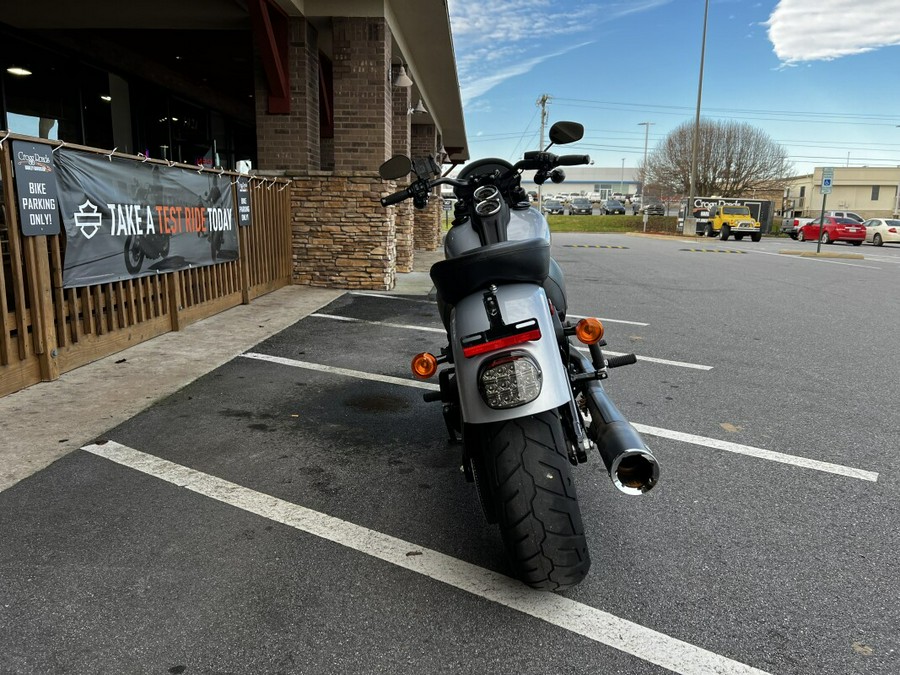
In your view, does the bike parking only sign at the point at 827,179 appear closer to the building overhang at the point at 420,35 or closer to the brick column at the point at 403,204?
the building overhang at the point at 420,35

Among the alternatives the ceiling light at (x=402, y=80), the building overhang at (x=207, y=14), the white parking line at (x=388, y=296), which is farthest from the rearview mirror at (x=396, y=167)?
the ceiling light at (x=402, y=80)

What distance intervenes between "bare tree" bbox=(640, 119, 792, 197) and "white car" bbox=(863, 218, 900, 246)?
60.2ft

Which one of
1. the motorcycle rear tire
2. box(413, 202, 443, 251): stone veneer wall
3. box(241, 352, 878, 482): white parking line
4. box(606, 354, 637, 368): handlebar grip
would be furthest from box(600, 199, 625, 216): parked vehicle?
the motorcycle rear tire

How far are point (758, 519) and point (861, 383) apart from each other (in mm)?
3194

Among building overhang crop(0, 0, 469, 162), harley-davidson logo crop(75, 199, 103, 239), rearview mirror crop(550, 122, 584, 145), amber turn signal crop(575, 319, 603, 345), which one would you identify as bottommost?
amber turn signal crop(575, 319, 603, 345)

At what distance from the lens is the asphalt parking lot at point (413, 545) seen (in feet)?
6.88

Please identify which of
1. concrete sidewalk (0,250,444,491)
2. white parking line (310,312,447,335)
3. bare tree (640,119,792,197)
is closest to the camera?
concrete sidewalk (0,250,444,491)

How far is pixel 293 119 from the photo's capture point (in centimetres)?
1052

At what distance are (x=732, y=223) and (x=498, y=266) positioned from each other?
3533 cm

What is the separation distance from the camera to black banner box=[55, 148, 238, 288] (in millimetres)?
5133

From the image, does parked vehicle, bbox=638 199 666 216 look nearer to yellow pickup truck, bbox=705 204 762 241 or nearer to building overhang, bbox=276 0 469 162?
yellow pickup truck, bbox=705 204 762 241

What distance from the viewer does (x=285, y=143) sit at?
1055cm

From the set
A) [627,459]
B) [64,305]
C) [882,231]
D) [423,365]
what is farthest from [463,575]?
[882,231]

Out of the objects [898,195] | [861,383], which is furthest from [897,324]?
[898,195]
